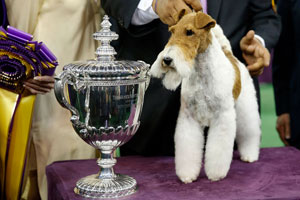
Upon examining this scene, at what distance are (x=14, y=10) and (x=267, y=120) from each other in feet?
11.1

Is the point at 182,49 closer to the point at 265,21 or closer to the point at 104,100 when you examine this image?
the point at 104,100

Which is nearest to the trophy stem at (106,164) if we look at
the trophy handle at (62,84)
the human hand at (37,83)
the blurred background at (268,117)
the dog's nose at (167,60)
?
the trophy handle at (62,84)

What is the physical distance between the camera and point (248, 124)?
1305 mm

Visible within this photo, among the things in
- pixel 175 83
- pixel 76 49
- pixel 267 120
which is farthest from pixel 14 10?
pixel 267 120

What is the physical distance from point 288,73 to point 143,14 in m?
1.00

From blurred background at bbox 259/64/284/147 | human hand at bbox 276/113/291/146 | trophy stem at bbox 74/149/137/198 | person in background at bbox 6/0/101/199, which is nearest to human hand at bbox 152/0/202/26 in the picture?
trophy stem at bbox 74/149/137/198

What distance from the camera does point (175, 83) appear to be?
1.06m

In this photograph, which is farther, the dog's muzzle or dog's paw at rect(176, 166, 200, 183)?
dog's paw at rect(176, 166, 200, 183)

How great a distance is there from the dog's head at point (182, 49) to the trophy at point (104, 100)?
6 cm

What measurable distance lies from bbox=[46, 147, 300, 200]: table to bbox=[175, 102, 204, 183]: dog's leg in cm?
2

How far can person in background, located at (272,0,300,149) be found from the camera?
1.92 metres

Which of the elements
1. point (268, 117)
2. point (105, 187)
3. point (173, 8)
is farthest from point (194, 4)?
point (268, 117)

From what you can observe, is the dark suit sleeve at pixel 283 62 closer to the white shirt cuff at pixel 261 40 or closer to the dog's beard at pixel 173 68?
the white shirt cuff at pixel 261 40

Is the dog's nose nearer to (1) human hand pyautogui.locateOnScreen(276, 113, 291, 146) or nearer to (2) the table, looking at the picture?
(2) the table
